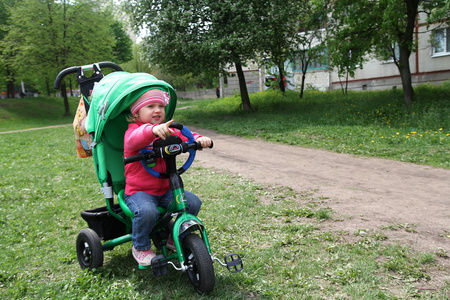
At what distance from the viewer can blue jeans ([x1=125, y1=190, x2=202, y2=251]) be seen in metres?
3.25

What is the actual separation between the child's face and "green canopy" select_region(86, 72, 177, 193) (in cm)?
14

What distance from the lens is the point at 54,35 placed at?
1060 inches

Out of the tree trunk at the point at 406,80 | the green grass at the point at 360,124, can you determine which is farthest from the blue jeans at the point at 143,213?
the tree trunk at the point at 406,80

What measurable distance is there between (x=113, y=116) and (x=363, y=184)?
4649mm

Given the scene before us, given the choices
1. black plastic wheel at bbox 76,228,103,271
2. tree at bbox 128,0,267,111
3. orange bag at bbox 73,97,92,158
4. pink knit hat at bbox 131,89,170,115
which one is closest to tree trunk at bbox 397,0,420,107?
tree at bbox 128,0,267,111

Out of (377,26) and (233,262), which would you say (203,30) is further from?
(233,262)

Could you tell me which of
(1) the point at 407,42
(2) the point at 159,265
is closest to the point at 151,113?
(2) the point at 159,265

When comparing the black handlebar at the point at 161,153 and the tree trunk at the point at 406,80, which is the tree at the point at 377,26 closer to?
the tree trunk at the point at 406,80

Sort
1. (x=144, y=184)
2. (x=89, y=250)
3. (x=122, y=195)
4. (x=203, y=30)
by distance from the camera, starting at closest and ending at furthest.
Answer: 1. (x=144, y=184)
2. (x=122, y=195)
3. (x=89, y=250)
4. (x=203, y=30)

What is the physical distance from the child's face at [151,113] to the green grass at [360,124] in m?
6.43

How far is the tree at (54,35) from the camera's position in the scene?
85.8ft

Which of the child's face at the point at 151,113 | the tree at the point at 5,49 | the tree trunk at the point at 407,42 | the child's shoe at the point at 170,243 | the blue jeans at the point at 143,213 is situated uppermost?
the tree at the point at 5,49

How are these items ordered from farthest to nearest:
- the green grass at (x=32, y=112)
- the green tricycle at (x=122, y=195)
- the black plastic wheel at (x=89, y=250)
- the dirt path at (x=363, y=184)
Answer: the green grass at (x=32, y=112) < the dirt path at (x=363, y=184) < the black plastic wheel at (x=89, y=250) < the green tricycle at (x=122, y=195)

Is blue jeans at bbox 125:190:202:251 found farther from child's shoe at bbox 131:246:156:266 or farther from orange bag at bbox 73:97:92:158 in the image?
orange bag at bbox 73:97:92:158
